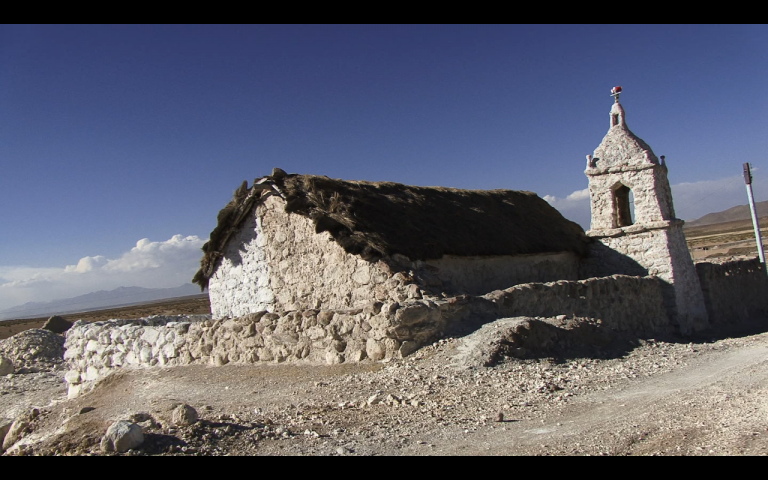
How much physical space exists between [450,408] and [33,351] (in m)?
14.8

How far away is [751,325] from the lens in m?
16.6

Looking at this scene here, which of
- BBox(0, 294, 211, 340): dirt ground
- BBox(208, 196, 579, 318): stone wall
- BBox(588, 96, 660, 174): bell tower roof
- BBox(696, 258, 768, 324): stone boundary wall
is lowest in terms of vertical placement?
BBox(696, 258, 768, 324): stone boundary wall

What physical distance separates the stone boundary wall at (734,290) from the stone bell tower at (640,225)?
0.60 m

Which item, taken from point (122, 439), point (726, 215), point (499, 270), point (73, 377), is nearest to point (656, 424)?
point (122, 439)

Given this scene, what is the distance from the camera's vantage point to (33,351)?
54.8 ft

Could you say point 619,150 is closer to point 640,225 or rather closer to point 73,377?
point 640,225

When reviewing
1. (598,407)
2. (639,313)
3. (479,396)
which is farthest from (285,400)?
(639,313)

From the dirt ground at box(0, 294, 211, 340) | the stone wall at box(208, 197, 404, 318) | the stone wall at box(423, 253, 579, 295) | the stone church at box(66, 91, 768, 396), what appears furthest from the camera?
the dirt ground at box(0, 294, 211, 340)

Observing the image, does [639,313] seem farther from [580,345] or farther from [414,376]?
[414,376]

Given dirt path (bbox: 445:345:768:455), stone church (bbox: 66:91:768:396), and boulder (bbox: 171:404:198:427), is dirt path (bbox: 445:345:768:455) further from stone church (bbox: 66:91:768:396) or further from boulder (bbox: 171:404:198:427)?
boulder (bbox: 171:404:198:427)

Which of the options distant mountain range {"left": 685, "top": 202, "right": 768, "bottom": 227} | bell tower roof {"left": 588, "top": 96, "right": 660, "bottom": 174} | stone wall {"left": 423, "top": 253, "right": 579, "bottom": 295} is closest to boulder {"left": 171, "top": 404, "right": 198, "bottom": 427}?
stone wall {"left": 423, "top": 253, "right": 579, "bottom": 295}

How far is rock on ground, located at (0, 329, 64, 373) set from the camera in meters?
16.2

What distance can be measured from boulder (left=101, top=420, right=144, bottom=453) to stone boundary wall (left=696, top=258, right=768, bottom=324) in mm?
15229
